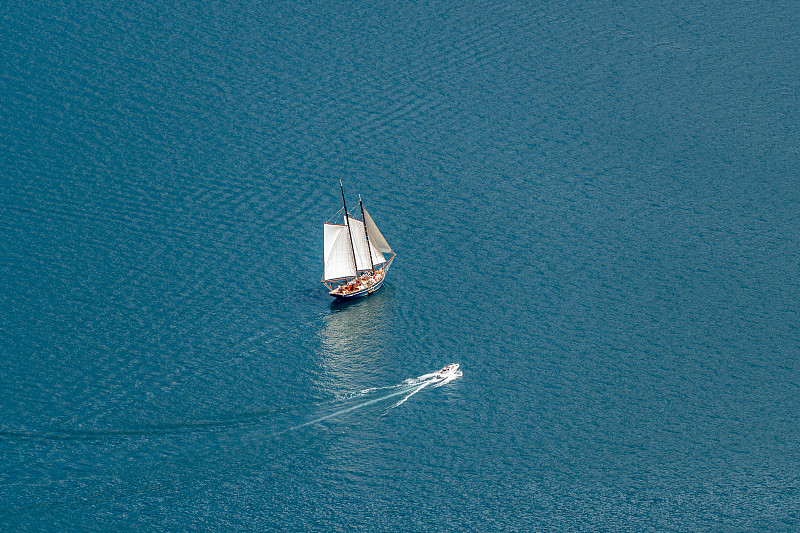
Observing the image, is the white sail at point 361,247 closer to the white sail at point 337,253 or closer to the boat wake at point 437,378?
the white sail at point 337,253

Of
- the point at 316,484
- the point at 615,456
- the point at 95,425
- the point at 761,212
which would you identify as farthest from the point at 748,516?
the point at 95,425

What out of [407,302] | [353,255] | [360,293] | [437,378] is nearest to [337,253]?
[353,255]

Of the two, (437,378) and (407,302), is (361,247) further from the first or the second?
(437,378)

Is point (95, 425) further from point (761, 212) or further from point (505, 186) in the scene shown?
point (761, 212)

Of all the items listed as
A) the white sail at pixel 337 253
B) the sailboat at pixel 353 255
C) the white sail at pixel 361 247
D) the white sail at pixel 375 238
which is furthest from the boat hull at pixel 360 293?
the white sail at pixel 375 238

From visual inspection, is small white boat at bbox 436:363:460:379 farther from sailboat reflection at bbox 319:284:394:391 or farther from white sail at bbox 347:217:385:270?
white sail at bbox 347:217:385:270
